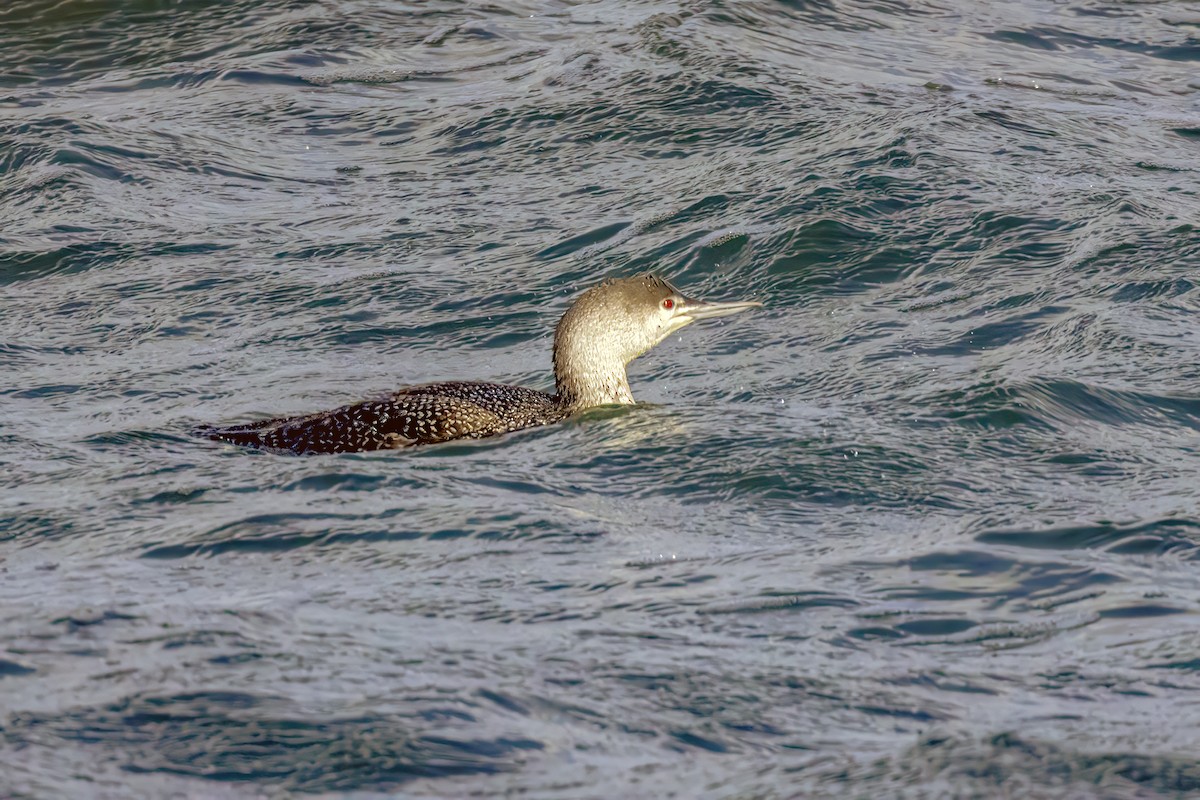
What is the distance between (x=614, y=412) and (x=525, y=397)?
1.44 feet

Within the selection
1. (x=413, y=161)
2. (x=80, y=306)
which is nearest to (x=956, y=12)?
(x=413, y=161)

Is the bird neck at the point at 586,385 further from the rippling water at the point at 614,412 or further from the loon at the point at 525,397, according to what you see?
the rippling water at the point at 614,412

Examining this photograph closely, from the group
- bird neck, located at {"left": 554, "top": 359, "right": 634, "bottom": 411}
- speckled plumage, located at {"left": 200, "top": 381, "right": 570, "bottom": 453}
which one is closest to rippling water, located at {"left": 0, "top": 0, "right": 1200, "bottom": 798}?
speckled plumage, located at {"left": 200, "top": 381, "right": 570, "bottom": 453}

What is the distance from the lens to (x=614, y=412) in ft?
26.3

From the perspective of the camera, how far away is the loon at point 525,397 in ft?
24.1

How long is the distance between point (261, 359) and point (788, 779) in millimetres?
5328

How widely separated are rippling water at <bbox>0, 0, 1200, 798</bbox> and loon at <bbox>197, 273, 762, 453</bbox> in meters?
0.16

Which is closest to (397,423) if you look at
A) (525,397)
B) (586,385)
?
(525,397)

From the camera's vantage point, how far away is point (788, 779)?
176 inches

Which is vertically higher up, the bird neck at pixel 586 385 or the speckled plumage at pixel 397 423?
A: the speckled plumage at pixel 397 423

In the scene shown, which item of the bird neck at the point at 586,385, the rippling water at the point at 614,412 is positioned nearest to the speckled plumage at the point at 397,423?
the rippling water at the point at 614,412

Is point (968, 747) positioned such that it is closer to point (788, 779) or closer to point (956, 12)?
point (788, 779)

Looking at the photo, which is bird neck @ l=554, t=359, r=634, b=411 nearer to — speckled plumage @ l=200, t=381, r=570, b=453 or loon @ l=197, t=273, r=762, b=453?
loon @ l=197, t=273, r=762, b=453

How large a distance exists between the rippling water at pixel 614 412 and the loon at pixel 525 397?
0.16 m
